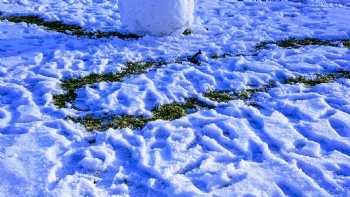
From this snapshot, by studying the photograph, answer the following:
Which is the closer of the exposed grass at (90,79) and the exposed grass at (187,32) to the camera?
the exposed grass at (90,79)

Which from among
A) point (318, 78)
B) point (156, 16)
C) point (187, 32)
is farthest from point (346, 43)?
point (156, 16)

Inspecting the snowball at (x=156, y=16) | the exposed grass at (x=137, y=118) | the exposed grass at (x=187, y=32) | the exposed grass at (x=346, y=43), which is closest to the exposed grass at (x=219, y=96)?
the exposed grass at (x=137, y=118)

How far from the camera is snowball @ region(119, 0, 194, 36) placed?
7.92 m

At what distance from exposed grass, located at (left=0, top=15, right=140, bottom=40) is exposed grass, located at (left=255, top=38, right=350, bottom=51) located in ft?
6.75

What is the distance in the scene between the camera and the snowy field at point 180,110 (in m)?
4.48

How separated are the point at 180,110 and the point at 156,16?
2617 millimetres

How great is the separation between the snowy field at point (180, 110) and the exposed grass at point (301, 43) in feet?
0.10

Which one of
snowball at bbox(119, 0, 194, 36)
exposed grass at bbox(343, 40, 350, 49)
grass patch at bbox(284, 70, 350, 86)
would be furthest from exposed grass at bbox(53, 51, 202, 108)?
exposed grass at bbox(343, 40, 350, 49)

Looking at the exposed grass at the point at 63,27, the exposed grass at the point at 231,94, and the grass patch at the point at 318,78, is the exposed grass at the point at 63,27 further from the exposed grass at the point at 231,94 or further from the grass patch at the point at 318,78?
the grass patch at the point at 318,78

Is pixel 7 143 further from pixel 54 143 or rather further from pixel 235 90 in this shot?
pixel 235 90

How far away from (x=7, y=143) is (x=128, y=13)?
3705 millimetres

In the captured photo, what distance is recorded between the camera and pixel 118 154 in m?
4.91

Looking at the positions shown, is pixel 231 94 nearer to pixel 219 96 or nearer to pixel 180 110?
pixel 219 96

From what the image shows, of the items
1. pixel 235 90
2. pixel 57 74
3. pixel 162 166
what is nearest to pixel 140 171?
pixel 162 166
